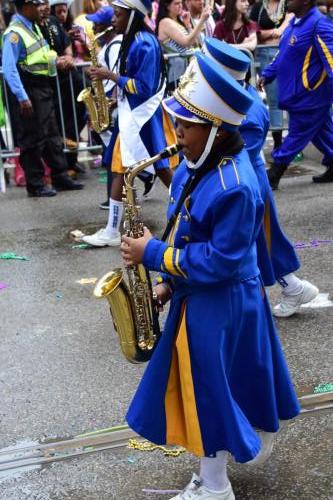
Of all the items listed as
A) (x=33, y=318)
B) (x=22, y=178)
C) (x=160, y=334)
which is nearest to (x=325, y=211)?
(x=33, y=318)

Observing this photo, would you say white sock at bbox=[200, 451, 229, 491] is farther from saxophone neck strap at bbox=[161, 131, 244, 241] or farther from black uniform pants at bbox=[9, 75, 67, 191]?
black uniform pants at bbox=[9, 75, 67, 191]

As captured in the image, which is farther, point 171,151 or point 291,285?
point 291,285

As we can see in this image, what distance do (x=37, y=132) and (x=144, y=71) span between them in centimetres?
259

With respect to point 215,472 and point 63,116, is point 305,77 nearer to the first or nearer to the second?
point 63,116

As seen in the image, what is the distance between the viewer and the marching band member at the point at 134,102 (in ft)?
18.1

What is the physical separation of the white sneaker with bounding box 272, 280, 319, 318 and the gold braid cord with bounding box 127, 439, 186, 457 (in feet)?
4.92

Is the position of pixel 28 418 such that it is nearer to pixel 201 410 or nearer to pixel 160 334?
pixel 160 334

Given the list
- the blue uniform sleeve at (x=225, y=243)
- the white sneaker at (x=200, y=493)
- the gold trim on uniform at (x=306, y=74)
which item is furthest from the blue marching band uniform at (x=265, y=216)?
the gold trim on uniform at (x=306, y=74)

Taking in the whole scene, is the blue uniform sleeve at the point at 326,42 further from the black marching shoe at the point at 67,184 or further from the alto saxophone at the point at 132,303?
the alto saxophone at the point at 132,303

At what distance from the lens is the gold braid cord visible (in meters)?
3.26

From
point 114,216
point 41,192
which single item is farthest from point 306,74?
point 41,192

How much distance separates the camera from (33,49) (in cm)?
760

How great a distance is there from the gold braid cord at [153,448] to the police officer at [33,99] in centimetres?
498

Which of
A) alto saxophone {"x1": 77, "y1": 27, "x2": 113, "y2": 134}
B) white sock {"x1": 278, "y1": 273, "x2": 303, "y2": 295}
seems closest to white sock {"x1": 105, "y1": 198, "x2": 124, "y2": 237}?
alto saxophone {"x1": 77, "y1": 27, "x2": 113, "y2": 134}
